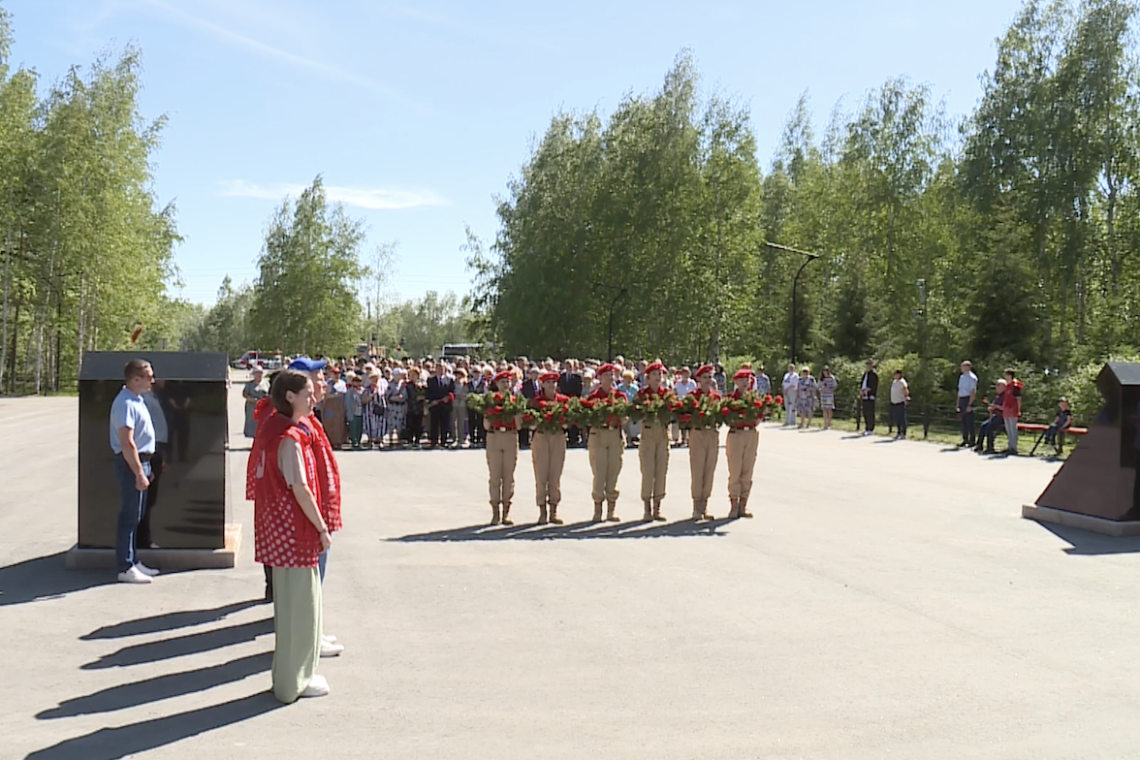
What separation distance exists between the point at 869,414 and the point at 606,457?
19.0 meters

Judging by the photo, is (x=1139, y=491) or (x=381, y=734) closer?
(x=381, y=734)

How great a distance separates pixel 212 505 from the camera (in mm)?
10062

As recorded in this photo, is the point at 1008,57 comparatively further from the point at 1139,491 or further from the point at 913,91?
the point at 1139,491

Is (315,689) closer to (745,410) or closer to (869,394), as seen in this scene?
(745,410)

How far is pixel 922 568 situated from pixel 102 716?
763 centimetres

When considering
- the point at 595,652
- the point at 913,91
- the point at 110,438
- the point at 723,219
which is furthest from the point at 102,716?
the point at 913,91

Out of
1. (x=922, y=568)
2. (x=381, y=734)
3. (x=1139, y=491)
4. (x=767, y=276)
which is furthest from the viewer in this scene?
(x=767, y=276)

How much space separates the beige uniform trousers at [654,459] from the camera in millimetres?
13602

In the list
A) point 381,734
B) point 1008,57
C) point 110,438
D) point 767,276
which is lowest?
A: point 381,734

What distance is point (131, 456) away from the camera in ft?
29.7

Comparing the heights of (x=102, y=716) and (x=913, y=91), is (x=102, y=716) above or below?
below

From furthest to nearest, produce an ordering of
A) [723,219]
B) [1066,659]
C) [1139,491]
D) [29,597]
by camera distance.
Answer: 1. [723,219]
2. [1139,491]
3. [29,597]
4. [1066,659]

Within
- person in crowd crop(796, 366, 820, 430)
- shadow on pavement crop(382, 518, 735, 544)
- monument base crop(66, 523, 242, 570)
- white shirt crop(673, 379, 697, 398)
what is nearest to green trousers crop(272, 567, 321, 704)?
monument base crop(66, 523, 242, 570)

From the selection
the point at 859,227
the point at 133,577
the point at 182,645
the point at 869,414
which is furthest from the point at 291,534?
the point at 859,227
